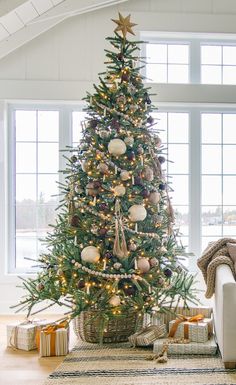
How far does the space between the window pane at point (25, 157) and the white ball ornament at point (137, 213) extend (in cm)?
167

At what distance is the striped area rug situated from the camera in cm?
271

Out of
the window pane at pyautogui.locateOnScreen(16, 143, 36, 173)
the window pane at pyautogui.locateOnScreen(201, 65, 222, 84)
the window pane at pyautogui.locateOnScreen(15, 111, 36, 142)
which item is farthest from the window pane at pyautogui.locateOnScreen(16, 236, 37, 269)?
the window pane at pyautogui.locateOnScreen(201, 65, 222, 84)

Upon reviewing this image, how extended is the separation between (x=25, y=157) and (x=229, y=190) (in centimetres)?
216

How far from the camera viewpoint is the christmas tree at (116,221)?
324cm

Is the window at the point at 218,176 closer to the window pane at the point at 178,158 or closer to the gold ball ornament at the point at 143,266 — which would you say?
the window pane at the point at 178,158

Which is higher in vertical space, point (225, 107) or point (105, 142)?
point (225, 107)

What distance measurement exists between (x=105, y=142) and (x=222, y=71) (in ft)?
6.49

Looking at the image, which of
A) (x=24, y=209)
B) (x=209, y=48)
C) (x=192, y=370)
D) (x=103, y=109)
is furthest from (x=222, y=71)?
(x=192, y=370)

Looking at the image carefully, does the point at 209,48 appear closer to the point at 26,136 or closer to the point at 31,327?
the point at 26,136

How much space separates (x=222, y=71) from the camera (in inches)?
184

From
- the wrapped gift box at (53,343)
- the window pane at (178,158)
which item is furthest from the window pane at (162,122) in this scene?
the wrapped gift box at (53,343)

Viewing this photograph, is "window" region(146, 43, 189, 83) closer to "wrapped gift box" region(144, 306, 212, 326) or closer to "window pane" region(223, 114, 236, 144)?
"window pane" region(223, 114, 236, 144)

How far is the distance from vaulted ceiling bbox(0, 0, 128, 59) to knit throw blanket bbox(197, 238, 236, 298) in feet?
8.19

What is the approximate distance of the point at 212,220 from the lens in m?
4.64
